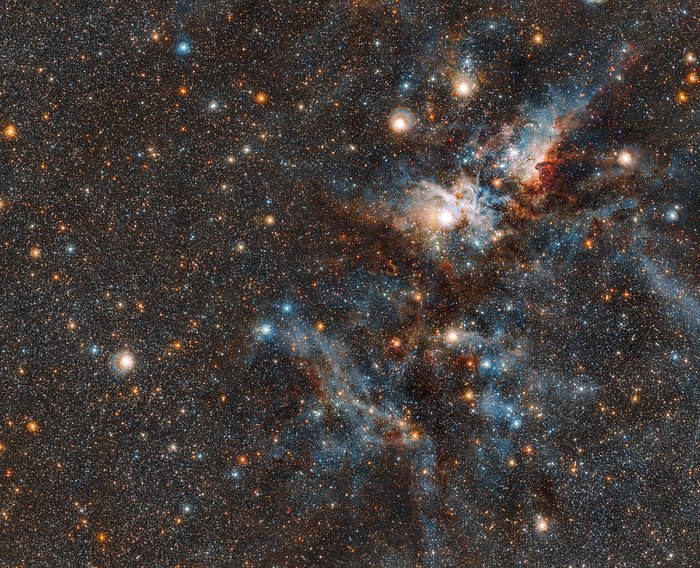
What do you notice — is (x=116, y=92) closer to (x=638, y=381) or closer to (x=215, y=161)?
(x=215, y=161)

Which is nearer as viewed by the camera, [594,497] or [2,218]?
[2,218]

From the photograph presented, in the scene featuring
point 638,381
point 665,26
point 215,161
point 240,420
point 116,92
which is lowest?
point 638,381

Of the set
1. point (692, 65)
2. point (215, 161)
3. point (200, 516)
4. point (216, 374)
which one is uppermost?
point (215, 161)

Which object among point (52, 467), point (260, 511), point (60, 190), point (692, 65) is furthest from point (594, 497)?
point (60, 190)

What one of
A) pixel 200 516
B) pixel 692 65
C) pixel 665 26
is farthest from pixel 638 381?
pixel 200 516

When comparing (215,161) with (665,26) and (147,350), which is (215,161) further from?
(665,26)

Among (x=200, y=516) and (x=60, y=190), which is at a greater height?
(x=60, y=190)
